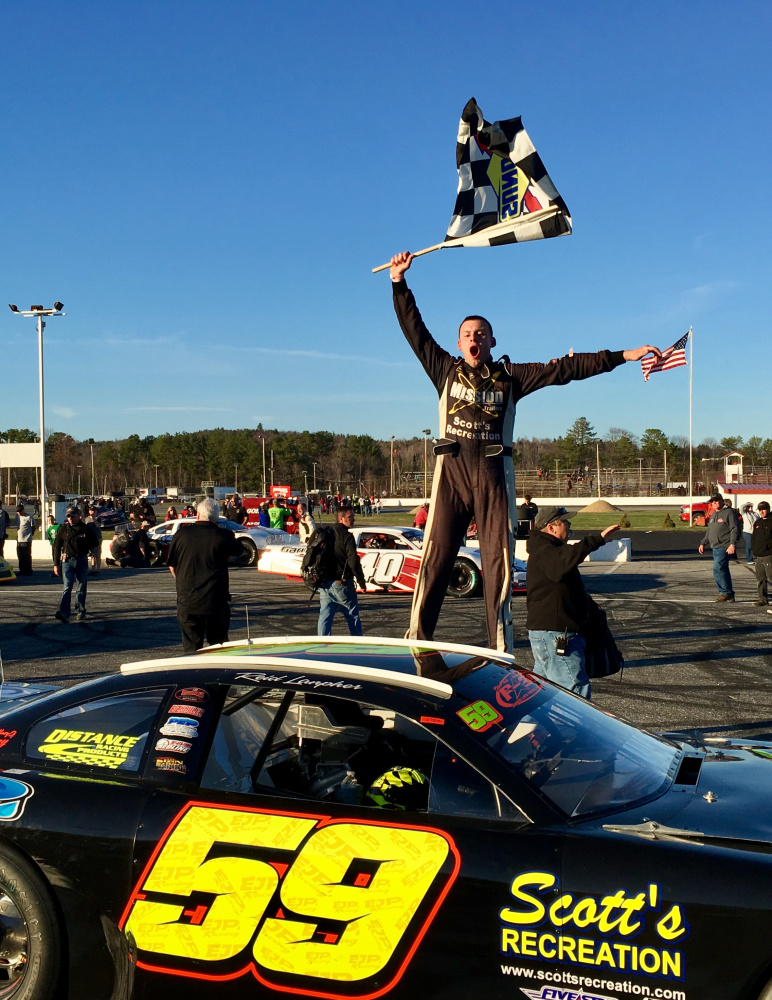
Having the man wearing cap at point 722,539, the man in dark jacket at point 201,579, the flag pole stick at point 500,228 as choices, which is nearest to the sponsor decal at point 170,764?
the flag pole stick at point 500,228

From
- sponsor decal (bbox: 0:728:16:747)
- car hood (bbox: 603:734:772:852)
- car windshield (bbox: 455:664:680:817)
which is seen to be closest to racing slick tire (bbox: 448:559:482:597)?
car windshield (bbox: 455:664:680:817)

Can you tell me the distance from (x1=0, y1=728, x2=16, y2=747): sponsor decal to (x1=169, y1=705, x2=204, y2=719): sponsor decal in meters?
0.68

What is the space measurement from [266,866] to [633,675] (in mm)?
6952

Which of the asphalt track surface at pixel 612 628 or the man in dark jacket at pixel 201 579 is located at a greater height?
the man in dark jacket at pixel 201 579

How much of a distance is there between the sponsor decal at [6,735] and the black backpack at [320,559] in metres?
6.64

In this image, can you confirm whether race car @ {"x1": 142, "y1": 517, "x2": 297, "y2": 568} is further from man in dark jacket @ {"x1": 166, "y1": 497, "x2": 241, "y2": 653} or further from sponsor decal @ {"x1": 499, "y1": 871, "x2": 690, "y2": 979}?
sponsor decal @ {"x1": 499, "y1": 871, "x2": 690, "y2": 979}

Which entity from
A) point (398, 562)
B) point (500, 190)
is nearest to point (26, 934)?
point (500, 190)

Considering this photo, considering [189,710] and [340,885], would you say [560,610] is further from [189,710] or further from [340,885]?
[340,885]

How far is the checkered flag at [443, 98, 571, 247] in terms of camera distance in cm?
511

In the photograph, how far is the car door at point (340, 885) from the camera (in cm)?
254

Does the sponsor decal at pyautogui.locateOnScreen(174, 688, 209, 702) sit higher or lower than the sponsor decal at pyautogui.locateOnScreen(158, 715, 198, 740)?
higher

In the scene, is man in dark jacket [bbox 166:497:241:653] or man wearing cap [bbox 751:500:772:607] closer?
man in dark jacket [bbox 166:497:241:653]

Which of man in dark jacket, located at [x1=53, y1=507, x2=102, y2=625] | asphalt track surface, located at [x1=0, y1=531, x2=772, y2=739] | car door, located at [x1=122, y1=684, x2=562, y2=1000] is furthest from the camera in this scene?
man in dark jacket, located at [x1=53, y1=507, x2=102, y2=625]

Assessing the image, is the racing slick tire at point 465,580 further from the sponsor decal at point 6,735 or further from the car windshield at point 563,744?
the sponsor decal at point 6,735
